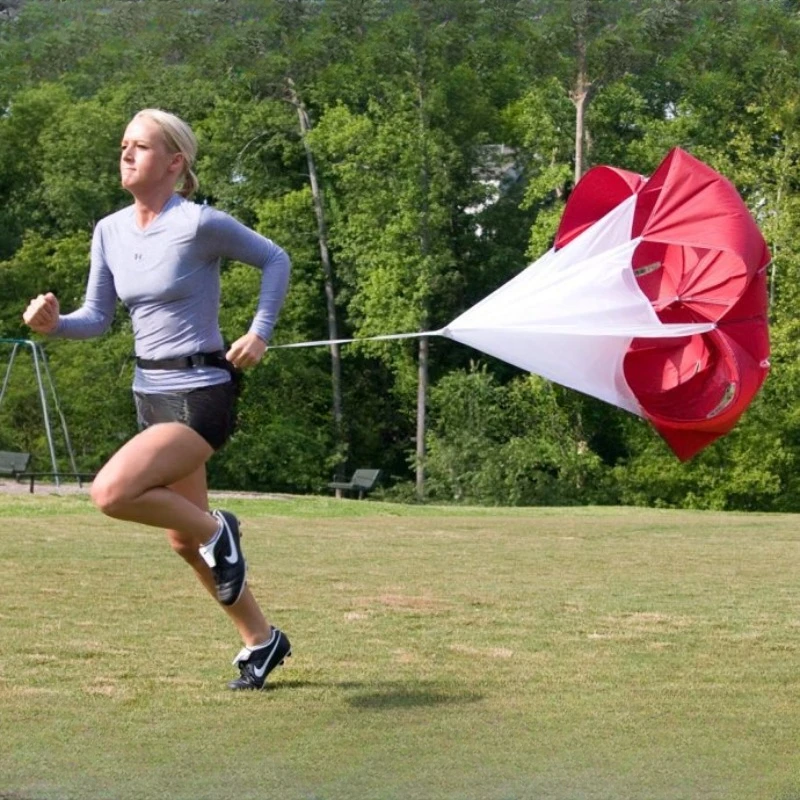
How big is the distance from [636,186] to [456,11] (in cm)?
4690

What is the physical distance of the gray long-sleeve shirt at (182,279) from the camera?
6.20 metres

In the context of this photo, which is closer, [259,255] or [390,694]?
[259,255]

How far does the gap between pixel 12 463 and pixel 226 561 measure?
2994 cm

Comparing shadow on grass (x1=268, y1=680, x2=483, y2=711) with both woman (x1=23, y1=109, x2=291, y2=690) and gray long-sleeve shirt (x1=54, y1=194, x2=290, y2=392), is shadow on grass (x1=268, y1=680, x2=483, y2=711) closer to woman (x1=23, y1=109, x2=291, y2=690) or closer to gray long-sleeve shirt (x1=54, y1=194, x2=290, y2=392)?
woman (x1=23, y1=109, x2=291, y2=690)

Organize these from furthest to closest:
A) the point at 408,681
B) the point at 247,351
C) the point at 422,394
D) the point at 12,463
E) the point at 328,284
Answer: the point at 328,284 < the point at 422,394 < the point at 12,463 < the point at 408,681 < the point at 247,351

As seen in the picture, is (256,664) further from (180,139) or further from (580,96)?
(580,96)

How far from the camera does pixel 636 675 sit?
7.05m

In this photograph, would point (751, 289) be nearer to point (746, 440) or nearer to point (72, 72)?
point (746, 440)

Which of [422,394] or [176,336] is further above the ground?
[176,336]

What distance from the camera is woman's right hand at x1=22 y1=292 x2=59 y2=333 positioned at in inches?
245

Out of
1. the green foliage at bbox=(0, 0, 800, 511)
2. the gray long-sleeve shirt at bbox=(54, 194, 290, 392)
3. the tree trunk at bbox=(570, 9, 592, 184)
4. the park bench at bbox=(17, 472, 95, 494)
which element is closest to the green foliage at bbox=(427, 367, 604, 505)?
the green foliage at bbox=(0, 0, 800, 511)

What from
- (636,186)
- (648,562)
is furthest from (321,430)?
(636,186)

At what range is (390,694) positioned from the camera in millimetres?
6484

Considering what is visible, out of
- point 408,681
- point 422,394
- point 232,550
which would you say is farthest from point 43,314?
point 422,394
